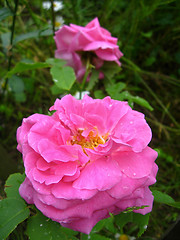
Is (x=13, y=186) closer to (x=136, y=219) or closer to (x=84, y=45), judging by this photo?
(x=136, y=219)

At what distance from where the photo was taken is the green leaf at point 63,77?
0.70m

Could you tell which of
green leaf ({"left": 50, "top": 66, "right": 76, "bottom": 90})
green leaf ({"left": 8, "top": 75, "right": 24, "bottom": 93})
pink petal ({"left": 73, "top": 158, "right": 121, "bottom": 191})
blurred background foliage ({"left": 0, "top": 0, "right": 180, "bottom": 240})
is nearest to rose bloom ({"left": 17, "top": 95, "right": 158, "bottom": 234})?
pink petal ({"left": 73, "top": 158, "right": 121, "bottom": 191})

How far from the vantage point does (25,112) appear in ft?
5.49

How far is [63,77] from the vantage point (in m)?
0.74

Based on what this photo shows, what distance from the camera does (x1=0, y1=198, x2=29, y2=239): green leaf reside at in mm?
452

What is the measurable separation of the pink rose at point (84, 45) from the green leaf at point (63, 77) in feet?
0.43

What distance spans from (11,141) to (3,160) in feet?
1.93

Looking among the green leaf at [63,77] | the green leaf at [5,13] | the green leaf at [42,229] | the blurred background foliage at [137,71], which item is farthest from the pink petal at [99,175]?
the blurred background foliage at [137,71]

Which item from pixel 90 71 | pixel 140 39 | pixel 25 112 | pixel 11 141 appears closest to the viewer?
pixel 90 71

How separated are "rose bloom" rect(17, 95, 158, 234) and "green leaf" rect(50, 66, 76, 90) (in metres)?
0.19

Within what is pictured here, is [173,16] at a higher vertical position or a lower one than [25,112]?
higher

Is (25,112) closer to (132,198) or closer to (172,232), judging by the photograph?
(172,232)

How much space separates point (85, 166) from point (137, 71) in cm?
108

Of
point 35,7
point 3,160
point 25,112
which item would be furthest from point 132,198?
point 35,7
